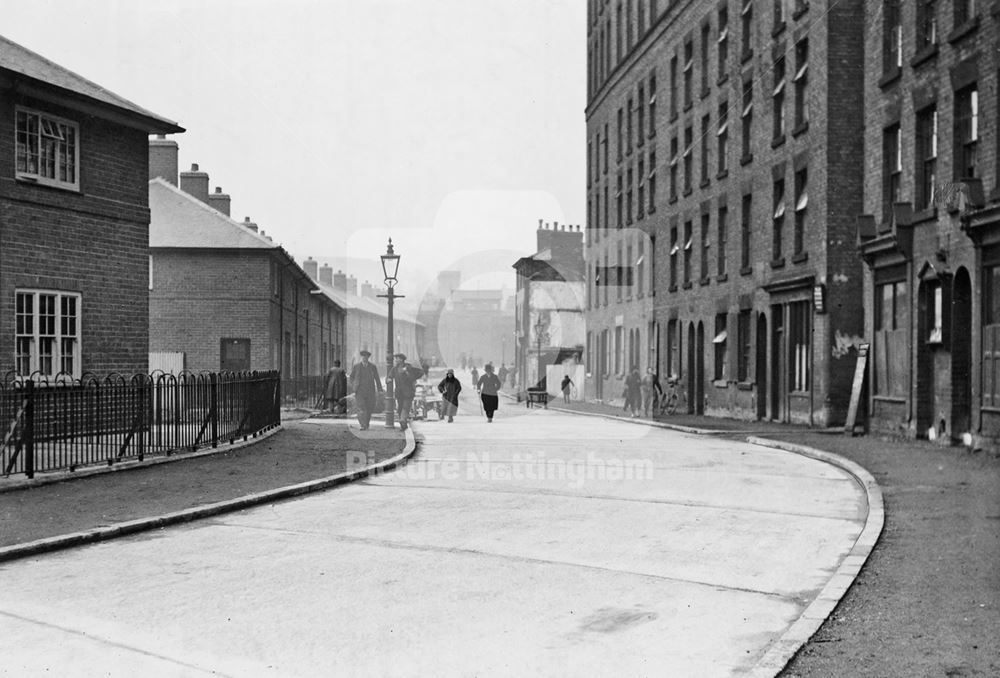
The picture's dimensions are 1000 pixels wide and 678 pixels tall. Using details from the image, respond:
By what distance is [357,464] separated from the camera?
15805 mm

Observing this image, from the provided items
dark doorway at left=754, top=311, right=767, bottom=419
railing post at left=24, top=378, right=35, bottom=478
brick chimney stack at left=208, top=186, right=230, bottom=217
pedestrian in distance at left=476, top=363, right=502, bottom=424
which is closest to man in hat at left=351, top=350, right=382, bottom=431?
pedestrian in distance at left=476, top=363, right=502, bottom=424

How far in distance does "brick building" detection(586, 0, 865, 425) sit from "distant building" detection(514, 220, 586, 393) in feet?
64.6

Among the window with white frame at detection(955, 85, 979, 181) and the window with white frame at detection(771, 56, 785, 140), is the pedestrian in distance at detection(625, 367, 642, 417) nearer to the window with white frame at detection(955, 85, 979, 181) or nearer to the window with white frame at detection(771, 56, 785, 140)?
the window with white frame at detection(771, 56, 785, 140)

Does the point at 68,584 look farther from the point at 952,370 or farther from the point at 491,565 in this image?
the point at 952,370

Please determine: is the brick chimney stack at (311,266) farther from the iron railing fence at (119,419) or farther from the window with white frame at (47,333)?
the iron railing fence at (119,419)

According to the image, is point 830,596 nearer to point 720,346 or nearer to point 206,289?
point 720,346

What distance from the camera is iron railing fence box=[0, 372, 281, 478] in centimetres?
1331

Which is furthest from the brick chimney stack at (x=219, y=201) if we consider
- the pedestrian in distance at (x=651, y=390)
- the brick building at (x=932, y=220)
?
the brick building at (x=932, y=220)

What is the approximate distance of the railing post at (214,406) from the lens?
58.7 ft

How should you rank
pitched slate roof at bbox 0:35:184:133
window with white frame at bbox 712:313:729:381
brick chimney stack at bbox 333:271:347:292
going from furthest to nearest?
brick chimney stack at bbox 333:271:347:292
window with white frame at bbox 712:313:729:381
pitched slate roof at bbox 0:35:184:133

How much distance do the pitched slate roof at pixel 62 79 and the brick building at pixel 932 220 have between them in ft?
50.2

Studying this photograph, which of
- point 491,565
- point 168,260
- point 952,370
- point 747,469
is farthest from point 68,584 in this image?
point 168,260

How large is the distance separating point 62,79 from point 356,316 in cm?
6326

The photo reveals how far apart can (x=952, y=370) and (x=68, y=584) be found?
16.2 metres
